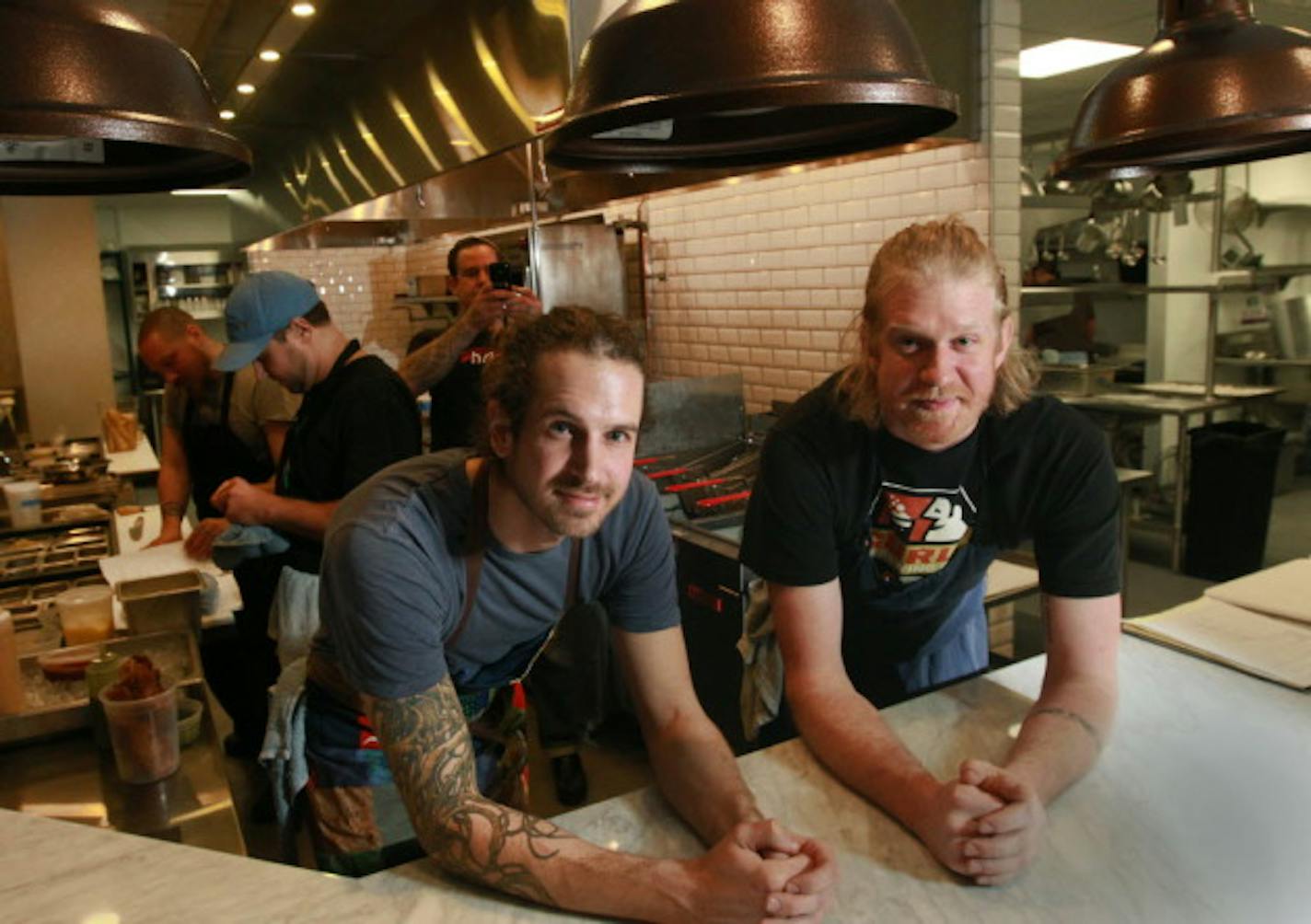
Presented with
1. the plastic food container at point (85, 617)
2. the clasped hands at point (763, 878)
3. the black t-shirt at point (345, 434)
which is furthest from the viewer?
the black t-shirt at point (345, 434)

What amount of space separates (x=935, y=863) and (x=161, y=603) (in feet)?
6.56

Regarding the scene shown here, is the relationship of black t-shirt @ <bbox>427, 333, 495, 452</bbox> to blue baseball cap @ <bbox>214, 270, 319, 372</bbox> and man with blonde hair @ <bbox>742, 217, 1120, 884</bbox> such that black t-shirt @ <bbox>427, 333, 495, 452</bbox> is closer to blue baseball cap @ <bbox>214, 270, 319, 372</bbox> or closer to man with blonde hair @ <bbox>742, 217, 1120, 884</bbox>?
blue baseball cap @ <bbox>214, 270, 319, 372</bbox>

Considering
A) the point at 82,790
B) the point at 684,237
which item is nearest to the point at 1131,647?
the point at 82,790

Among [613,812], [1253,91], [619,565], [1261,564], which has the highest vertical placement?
[1253,91]

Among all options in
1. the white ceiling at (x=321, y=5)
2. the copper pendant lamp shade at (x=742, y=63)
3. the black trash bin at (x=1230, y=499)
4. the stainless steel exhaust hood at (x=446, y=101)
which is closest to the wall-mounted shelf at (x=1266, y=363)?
the black trash bin at (x=1230, y=499)

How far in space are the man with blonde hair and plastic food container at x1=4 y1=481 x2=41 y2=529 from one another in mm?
3218

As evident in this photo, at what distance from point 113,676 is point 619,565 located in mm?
1117

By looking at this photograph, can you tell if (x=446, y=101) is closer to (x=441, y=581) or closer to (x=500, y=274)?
(x=500, y=274)

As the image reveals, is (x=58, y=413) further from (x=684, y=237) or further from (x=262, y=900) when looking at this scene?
(x=262, y=900)

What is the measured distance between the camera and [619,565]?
1709 mm

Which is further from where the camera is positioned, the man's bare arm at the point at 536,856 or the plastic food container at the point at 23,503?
the plastic food container at the point at 23,503

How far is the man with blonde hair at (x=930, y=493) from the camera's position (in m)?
1.66

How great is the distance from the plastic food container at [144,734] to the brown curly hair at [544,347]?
32.9 inches

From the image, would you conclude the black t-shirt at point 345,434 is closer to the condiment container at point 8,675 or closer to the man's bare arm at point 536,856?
the condiment container at point 8,675
